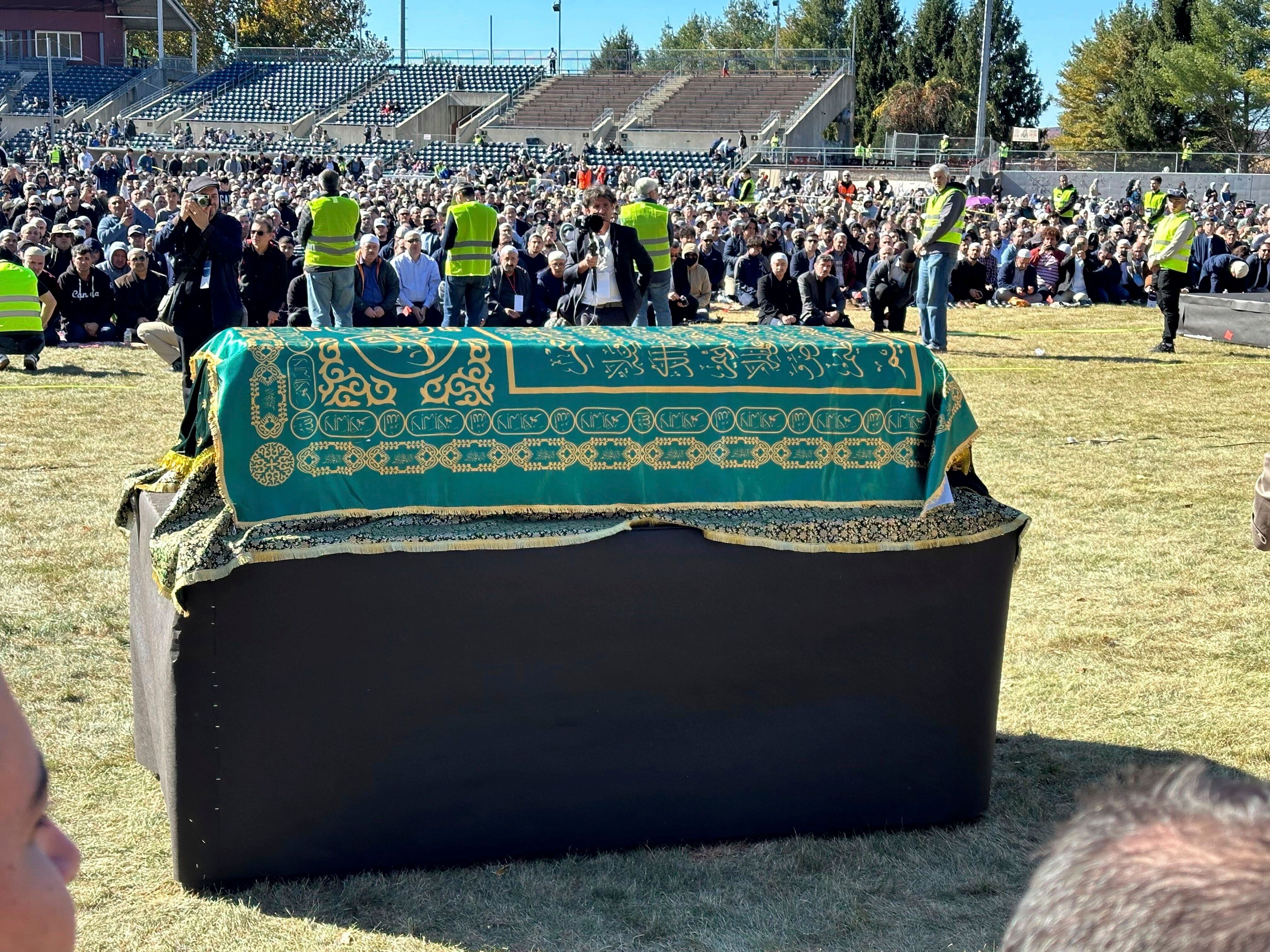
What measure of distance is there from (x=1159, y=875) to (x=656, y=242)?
11.7 metres

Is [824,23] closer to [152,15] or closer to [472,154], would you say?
[152,15]

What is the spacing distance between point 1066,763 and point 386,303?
10.9m

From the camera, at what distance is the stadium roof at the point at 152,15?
64.0 meters

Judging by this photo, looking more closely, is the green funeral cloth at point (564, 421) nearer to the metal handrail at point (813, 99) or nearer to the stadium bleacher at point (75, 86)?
the metal handrail at point (813, 99)

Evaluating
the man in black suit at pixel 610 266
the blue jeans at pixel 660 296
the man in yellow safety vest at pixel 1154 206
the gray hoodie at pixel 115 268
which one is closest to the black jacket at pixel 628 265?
the man in black suit at pixel 610 266

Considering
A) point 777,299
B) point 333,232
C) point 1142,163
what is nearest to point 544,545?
point 333,232

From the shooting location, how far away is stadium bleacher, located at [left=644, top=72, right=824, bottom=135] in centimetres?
5159

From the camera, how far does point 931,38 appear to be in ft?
212

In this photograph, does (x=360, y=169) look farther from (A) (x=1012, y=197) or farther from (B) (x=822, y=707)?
(B) (x=822, y=707)

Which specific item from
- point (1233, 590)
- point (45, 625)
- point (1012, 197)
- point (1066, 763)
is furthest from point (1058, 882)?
point (1012, 197)

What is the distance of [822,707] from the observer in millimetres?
3881

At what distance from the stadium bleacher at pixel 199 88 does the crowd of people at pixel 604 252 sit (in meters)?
25.3

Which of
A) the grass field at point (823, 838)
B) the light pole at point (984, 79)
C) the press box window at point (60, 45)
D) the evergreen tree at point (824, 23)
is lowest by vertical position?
the grass field at point (823, 838)

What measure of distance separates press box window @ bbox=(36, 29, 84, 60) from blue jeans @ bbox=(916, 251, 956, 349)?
198 feet
